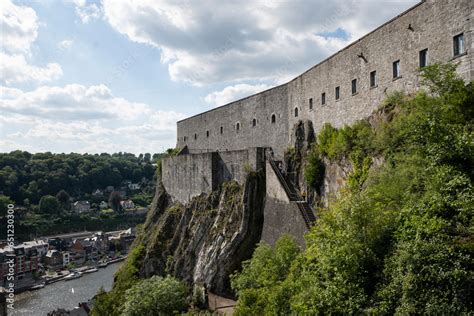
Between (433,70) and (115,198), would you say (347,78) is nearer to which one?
(433,70)

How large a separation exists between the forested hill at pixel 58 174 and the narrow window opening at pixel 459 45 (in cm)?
9251

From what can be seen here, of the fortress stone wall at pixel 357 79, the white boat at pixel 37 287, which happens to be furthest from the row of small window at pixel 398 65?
the white boat at pixel 37 287

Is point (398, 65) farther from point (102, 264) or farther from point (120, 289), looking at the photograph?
point (102, 264)

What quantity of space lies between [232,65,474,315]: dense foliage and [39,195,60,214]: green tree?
8737cm

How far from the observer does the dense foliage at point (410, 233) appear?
7.48 m

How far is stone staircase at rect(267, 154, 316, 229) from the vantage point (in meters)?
17.5

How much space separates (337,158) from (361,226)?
791 cm

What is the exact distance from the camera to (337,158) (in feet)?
55.6

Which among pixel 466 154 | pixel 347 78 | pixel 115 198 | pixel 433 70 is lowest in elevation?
pixel 115 198

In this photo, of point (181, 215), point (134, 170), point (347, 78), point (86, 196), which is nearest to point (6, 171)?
point (86, 196)

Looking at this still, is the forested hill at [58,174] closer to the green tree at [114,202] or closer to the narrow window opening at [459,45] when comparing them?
the green tree at [114,202]

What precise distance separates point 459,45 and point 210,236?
16.9 m

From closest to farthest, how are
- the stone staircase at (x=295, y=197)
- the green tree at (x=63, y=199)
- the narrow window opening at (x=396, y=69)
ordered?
1. the narrow window opening at (x=396, y=69)
2. the stone staircase at (x=295, y=197)
3. the green tree at (x=63, y=199)

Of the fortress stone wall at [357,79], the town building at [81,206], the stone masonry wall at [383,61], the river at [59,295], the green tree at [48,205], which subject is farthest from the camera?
the town building at [81,206]
